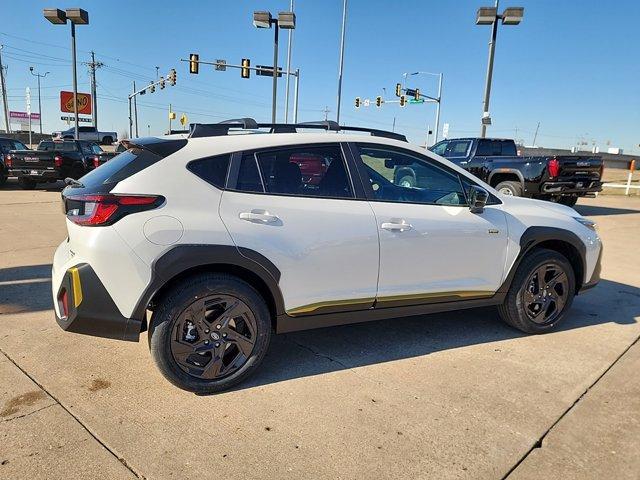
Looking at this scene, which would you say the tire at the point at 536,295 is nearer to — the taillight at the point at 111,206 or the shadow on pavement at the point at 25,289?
the taillight at the point at 111,206

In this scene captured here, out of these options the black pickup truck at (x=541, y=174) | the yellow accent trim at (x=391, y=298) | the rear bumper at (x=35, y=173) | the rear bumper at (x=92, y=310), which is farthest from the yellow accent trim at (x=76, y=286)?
the rear bumper at (x=35, y=173)

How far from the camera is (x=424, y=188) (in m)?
3.98

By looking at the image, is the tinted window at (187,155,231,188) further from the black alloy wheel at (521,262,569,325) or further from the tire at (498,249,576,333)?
the black alloy wheel at (521,262,569,325)

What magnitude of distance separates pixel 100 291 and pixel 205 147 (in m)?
1.10

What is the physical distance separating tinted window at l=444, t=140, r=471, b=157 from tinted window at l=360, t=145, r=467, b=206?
9.88 m

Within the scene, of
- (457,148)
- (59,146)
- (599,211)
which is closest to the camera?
(457,148)

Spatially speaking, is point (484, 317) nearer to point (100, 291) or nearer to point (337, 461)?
point (337, 461)

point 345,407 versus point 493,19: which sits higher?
point 493,19

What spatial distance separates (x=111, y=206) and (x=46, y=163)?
13.7 m

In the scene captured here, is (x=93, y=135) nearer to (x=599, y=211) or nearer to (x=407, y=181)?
(x=599, y=211)

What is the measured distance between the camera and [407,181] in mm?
4070

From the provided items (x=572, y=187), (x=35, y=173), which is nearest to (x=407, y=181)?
(x=572, y=187)

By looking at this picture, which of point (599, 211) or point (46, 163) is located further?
point (599, 211)

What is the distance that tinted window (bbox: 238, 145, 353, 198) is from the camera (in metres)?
3.23
